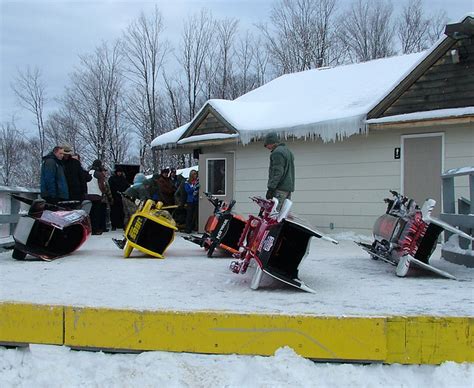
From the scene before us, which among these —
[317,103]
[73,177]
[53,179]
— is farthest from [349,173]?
[53,179]

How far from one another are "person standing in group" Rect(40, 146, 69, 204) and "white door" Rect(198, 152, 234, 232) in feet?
17.1

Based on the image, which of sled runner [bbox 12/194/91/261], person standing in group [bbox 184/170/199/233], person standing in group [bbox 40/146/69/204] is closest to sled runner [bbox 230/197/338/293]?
sled runner [bbox 12/194/91/261]

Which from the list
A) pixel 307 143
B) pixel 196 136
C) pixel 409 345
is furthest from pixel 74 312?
pixel 196 136

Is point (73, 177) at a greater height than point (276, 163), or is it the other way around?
point (276, 163)

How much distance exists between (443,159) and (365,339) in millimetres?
7199

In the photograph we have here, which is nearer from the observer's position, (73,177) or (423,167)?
(73,177)

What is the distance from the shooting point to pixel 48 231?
7312 millimetres

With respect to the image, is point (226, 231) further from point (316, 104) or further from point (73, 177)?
point (316, 104)

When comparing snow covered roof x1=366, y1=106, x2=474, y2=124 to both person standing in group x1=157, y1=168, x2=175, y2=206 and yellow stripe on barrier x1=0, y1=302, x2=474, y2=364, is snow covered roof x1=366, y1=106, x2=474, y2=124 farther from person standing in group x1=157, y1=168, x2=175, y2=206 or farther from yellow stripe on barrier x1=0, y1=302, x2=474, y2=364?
yellow stripe on barrier x1=0, y1=302, x2=474, y2=364

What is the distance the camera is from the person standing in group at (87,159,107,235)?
1155 cm

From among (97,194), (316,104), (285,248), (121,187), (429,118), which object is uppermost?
(316,104)

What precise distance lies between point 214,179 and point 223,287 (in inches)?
332

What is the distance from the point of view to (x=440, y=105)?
9938 mm

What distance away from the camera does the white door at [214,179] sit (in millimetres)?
13258
